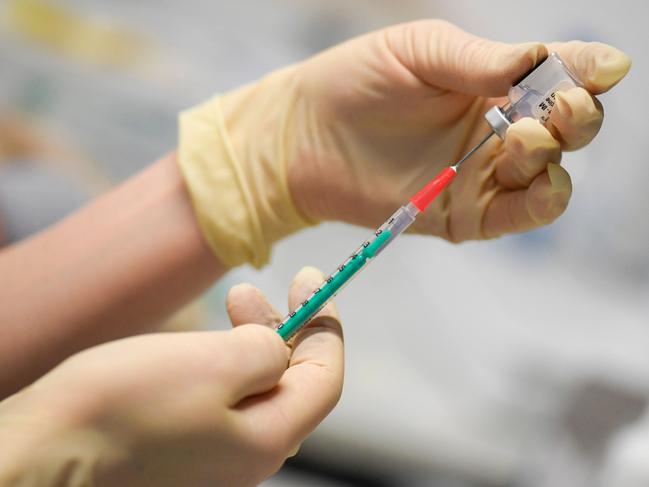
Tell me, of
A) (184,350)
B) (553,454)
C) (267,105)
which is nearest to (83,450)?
(184,350)

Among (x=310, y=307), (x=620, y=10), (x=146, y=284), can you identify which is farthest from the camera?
(x=620, y=10)

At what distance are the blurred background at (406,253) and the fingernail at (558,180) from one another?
72 centimetres

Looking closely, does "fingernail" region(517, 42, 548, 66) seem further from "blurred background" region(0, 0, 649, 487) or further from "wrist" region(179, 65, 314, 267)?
"blurred background" region(0, 0, 649, 487)

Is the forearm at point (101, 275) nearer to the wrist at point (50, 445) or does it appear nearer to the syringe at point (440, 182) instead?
the syringe at point (440, 182)

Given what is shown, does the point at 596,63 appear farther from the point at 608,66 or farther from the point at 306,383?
the point at 306,383

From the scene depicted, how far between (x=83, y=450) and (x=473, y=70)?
50 cm

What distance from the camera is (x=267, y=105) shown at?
3.21ft

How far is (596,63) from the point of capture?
63 centimetres

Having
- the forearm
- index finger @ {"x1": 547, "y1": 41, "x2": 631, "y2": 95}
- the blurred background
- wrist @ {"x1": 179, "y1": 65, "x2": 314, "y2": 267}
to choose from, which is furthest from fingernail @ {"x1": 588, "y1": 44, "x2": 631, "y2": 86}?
the blurred background

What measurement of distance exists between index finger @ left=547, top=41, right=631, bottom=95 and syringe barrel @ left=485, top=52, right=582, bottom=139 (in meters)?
0.01

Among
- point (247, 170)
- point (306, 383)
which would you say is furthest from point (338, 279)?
point (247, 170)

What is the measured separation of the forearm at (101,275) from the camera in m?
0.92

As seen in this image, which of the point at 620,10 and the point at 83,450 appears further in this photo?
the point at 620,10

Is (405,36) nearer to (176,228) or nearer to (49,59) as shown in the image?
(176,228)
